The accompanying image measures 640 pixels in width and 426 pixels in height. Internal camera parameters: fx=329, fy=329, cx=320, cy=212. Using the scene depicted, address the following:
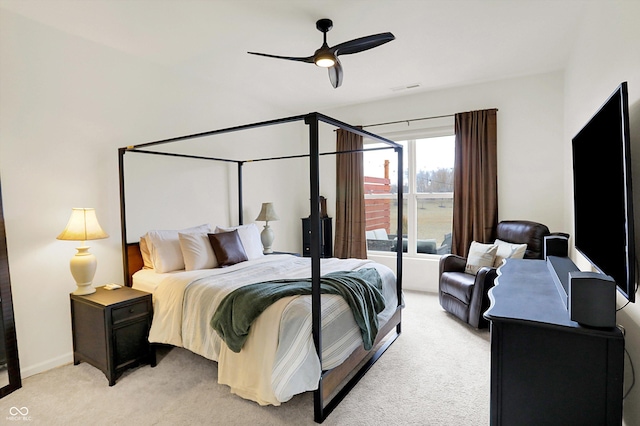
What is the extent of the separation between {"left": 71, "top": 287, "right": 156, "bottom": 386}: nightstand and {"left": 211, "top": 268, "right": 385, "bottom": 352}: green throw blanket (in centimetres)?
80

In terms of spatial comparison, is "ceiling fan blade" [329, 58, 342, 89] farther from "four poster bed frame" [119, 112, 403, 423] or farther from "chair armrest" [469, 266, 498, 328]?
"chair armrest" [469, 266, 498, 328]

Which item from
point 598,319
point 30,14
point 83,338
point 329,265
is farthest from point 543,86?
point 83,338

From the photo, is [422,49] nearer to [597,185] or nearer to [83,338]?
[597,185]

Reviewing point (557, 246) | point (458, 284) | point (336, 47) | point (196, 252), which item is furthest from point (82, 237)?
point (557, 246)

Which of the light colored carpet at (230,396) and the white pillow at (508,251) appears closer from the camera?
the light colored carpet at (230,396)

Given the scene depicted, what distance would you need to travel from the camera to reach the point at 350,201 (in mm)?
5098

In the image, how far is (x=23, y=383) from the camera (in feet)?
8.09

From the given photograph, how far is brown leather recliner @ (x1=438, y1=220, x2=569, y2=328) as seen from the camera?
3.16 meters

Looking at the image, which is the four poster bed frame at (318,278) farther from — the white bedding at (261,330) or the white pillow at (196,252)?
the white pillow at (196,252)

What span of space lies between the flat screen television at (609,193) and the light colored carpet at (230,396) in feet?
3.98

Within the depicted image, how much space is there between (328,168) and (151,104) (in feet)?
9.11

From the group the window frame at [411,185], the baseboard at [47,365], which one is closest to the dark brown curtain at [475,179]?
the window frame at [411,185]

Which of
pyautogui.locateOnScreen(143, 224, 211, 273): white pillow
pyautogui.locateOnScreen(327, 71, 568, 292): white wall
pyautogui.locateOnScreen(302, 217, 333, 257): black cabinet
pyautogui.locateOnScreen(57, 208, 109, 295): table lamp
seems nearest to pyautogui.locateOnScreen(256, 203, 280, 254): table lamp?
pyautogui.locateOnScreen(302, 217, 333, 257): black cabinet

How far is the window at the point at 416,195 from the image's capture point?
4.66 meters
